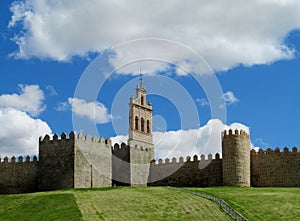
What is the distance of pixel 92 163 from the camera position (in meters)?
54.6

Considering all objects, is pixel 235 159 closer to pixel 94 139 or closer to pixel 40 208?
pixel 94 139

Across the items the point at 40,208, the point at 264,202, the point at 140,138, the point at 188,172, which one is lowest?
the point at 40,208

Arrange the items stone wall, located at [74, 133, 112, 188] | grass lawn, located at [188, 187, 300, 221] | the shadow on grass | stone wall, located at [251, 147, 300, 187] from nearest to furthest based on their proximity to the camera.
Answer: grass lawn, located at [188, 187, 300, 221] → the shadow on grass → stone wall, located at [74, 133, 112, 188] → stone wall, located at [251, 147, 300, 187]

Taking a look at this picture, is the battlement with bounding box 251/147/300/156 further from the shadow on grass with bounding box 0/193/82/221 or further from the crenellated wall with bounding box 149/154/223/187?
the shadow on grass with bounding box 0/193/82/221

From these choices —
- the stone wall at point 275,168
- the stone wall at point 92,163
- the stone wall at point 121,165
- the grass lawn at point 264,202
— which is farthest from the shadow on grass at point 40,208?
the stone wall at point 275,168

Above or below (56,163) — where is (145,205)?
below

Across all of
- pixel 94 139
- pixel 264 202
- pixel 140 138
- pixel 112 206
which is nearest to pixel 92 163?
pixel 94 139

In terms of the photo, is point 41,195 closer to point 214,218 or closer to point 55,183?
point 55,183

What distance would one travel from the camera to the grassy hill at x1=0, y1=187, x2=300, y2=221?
120 feet

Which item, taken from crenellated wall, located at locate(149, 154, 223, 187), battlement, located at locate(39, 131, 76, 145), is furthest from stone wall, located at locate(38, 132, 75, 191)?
crenellated wall, located at locate(149, 154, 223, 187)

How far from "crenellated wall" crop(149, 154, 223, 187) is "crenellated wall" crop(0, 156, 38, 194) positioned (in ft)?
40.8

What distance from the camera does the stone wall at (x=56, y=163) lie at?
52.9m

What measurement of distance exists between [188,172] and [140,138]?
10.2 m

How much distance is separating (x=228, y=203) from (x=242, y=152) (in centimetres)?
1452
